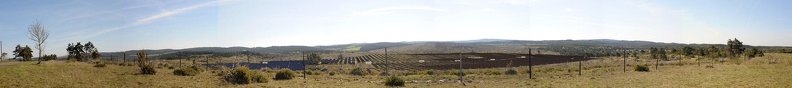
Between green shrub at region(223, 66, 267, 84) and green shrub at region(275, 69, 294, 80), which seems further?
green shrub at region(275, 69, 294, 80)

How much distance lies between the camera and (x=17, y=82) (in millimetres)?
14852

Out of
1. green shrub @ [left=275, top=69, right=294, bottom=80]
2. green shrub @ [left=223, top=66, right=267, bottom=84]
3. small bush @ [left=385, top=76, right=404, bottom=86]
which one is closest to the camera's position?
green shrub @ [left=223, top=66, right=267, bottom=84]

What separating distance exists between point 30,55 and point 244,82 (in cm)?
3977

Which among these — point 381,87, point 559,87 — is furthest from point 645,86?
point 381,87

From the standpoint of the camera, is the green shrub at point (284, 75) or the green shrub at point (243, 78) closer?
the green shrub at point (243, 78)

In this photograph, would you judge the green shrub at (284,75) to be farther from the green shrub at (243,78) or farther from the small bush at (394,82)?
the small bush at (394,82)

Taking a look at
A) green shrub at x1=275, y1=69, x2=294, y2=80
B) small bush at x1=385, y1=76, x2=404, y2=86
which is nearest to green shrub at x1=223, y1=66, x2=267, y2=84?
green shrub at x1=275, y1=69, x2=294, y2=80

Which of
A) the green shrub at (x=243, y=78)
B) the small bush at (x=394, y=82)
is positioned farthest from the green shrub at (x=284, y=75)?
the small bush at (x=394, y=82)

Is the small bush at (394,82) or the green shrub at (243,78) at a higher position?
the green shrub at (243,78)

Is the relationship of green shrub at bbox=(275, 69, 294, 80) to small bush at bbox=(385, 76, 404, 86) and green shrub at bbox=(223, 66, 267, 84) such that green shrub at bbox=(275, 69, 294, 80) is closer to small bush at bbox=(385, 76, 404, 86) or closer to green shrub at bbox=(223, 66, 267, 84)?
green shrub at bbox=(223, 66, 267, 84)

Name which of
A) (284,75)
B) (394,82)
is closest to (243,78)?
(284,75)

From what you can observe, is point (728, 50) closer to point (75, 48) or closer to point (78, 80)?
point (78, 80)

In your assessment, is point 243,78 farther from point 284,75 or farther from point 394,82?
point 394,82

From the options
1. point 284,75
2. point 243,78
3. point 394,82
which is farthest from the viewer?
point 284,75
